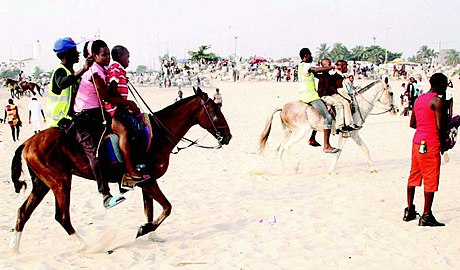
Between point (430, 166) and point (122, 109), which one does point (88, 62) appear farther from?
point (430, 166)

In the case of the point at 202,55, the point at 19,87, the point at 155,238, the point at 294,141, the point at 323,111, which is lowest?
the point at 155,238

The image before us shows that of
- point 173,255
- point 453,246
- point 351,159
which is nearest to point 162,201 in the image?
point 173,255

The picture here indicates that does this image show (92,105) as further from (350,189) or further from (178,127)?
(350,189)

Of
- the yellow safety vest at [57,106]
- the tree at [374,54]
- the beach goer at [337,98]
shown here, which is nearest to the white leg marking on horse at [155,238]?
the yellow safety vest at [57,106]

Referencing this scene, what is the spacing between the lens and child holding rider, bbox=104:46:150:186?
560cm

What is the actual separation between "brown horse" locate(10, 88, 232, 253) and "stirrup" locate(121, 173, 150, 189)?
0.16 metres

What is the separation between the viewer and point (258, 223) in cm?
658

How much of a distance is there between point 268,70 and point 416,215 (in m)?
46.7

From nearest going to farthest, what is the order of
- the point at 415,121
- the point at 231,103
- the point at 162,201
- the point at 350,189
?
1. the point at 162,201
2. the point at 415,121
3. the point at 350,189
4. the point at 231,103

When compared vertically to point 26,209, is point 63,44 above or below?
above

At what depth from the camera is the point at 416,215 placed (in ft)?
22.0

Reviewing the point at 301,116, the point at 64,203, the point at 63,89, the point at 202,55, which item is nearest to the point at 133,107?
the point at 63,89

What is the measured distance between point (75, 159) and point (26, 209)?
911mm

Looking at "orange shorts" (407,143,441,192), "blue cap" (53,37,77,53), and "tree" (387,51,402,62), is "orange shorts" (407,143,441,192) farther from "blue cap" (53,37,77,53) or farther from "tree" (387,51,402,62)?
"tree" (387,51,402,62)
